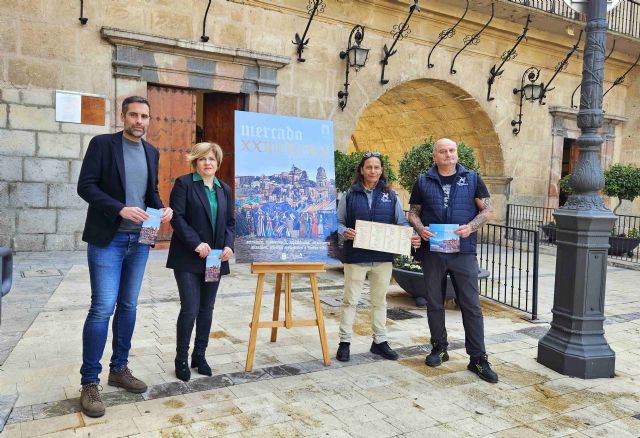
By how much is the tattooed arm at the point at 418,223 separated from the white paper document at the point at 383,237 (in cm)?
9

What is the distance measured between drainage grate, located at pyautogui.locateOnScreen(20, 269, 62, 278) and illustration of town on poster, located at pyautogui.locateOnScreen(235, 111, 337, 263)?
12.3 ft

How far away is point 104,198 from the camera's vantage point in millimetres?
2969

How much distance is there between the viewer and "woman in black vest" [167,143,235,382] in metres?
3.38

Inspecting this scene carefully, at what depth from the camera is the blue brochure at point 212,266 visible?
11.2ft

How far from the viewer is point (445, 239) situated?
12.5ft

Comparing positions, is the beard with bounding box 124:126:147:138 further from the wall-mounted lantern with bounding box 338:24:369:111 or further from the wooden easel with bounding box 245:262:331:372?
the wall-mounted lantern with bounding box 338:24:369:111

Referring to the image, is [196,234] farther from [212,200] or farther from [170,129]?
[170,129]

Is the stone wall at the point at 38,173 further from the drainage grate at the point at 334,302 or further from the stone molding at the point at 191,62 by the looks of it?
the drainage grate at the point at 334,302

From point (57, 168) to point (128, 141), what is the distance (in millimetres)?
5162

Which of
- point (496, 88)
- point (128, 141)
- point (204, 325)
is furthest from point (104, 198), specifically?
point (496, 88)

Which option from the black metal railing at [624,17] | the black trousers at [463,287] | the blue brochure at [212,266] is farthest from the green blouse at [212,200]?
the black metal railing at [624,17]

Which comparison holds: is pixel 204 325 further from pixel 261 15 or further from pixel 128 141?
pixel 261 15

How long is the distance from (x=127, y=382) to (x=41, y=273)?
12.5ft

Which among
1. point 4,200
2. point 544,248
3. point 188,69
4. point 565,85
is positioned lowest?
point 544,248
